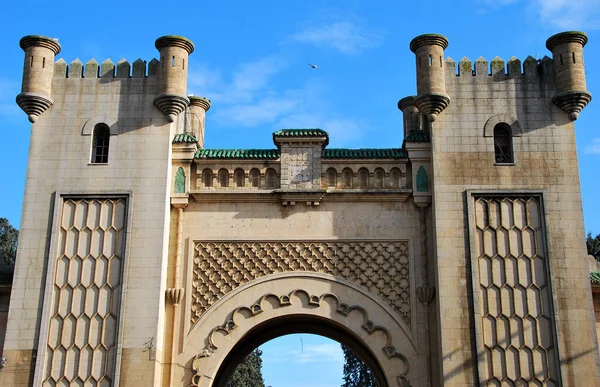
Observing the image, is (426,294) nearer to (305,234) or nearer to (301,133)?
(305,234)

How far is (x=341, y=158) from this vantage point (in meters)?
17.6

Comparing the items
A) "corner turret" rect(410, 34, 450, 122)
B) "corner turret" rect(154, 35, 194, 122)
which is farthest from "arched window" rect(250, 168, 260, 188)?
"corner turret" rect(410, 34, 450, 122)

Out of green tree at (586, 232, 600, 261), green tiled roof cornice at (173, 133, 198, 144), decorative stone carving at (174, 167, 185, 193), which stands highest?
green tree at (586, 232, 600, 261)

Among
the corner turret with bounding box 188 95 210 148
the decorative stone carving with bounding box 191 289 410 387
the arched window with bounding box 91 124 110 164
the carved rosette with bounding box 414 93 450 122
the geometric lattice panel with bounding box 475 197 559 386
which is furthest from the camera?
the corner turret with bounding box 188 95 210 148

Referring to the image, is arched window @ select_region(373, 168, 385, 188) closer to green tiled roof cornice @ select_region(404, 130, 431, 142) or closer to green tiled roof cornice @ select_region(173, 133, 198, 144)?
green tiled roof cornice @ select_region(404, 130, 431, 142)

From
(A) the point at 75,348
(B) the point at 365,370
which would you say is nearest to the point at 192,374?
(A) the point at 75,348

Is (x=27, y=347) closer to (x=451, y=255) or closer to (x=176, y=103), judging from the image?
(x=176, y=103)

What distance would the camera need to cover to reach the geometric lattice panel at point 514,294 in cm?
1551

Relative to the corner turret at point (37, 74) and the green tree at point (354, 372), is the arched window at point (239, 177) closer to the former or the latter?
the corner turret at point (37, 74)

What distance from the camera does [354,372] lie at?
46969 millimetres

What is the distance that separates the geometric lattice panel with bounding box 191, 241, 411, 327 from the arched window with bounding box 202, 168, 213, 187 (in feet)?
4.69

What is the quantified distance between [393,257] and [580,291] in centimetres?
393

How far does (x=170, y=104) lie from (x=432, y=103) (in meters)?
5.86

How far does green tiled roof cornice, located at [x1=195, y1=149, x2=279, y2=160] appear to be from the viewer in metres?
17.5
